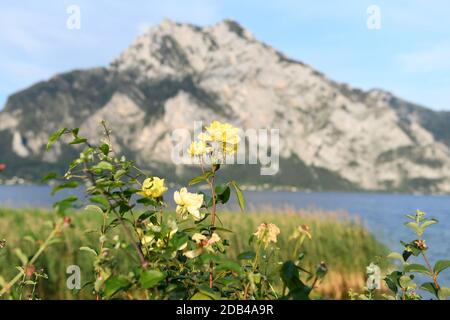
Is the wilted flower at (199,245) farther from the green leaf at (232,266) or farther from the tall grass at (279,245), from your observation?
the tall grass at (279,245)

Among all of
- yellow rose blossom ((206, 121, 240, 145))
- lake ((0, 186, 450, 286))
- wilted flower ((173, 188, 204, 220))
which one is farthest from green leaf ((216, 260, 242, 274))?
lake ((0, 186, 450, 286))

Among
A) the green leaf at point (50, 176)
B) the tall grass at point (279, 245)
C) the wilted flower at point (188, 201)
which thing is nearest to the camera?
the green leaf at point (50, 176)

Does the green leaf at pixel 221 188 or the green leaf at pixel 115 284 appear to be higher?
the green leaf at pixel 221 188

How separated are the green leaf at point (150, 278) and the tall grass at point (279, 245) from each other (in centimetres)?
680

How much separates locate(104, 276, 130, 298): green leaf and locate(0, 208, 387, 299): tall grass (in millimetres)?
6723

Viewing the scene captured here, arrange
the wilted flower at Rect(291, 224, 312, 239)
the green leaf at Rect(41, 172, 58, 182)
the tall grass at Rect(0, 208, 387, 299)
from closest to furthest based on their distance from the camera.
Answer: the green leaf at Rect(41, 172, 58, 182)
the wilted flower at Rect(291, 224, 312, 239)
the tall grass at Rect(0, 208, 387, 299)

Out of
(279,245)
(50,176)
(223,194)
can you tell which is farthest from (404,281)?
(279,245)

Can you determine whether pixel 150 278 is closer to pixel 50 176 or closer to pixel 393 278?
pixel 50 176

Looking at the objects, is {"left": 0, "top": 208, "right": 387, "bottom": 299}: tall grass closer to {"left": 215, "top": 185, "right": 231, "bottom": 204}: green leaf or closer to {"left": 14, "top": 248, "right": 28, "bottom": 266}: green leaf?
{"left": 215, "top": 185, "right": 231, "bottom": 204}: green leaf

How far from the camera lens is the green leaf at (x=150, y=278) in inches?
50.5

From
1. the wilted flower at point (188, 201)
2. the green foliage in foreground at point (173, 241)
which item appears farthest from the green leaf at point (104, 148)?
the wilted flower at point (188, 201)

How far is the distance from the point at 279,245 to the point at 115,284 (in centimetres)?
1059

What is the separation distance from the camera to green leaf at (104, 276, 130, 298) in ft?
4.34

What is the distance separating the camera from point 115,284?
4.42ft
